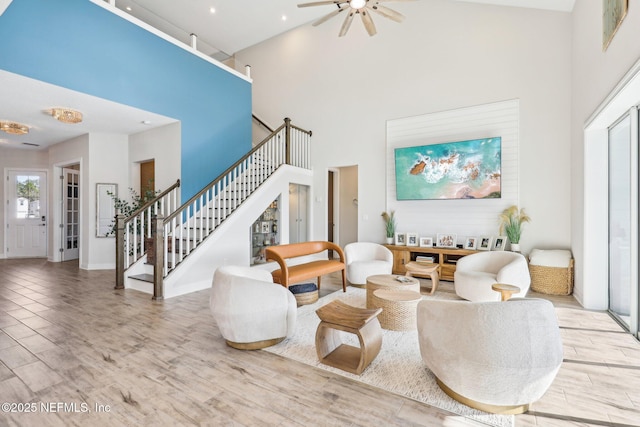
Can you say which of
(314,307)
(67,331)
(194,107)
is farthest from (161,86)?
(314,307)

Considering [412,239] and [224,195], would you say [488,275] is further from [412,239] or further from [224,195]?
[224,195]

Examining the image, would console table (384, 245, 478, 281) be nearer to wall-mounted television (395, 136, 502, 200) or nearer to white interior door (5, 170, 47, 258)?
wall-mounted television (395, 136, 502, 200)

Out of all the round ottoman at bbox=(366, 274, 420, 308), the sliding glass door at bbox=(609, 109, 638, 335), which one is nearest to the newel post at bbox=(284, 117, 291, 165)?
the round ottoman at bbox=(366, 274, 420, 308)

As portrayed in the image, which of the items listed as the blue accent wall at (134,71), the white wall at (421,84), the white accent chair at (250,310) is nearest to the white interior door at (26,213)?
the blue accent wall at (134,71)

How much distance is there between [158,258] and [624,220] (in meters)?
5.89

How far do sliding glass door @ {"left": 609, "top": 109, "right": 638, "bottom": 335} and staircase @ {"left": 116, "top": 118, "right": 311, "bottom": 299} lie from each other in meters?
5.20

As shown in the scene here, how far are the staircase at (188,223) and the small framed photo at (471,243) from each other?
12.5ft

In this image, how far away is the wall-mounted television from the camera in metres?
5.19

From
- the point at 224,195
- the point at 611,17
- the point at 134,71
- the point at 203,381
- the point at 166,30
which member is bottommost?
the point at 203,381

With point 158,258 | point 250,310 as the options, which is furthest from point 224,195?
point 250,310

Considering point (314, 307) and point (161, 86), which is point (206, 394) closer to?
point (314, 307)

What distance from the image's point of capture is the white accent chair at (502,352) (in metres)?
1.80

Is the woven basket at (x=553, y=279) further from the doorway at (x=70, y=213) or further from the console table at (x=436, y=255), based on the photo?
the doorway at (x=70, y=213)

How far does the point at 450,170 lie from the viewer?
18.1ft
